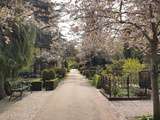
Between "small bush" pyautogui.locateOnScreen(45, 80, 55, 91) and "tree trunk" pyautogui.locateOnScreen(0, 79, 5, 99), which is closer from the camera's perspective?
"tree trunk" pyautogui.locateOnScreen(0, 79, 5, 99)

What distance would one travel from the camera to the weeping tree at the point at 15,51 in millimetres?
22422

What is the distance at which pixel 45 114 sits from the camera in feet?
53.3

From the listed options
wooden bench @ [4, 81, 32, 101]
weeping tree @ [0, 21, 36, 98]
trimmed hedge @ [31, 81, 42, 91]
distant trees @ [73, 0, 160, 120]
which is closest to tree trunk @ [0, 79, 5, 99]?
weeping tree @ [0, 21, 36, 98]

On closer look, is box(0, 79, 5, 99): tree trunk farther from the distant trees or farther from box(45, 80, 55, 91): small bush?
the distant trees

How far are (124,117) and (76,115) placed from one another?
1754 mm

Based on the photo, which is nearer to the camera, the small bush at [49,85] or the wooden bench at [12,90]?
the wooden bench at [12,90]

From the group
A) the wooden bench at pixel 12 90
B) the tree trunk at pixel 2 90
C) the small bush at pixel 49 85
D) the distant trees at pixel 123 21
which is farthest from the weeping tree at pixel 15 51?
the distant trees at pixel 123 21

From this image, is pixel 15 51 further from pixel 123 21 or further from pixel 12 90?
pixel 123 21

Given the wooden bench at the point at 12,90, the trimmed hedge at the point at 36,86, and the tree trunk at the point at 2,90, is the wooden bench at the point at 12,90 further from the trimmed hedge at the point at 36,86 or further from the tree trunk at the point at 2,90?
the trimmed hedge at the point at 36,86

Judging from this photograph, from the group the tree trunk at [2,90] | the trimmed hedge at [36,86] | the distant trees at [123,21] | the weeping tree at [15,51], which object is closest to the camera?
the distant trees at [123,21]

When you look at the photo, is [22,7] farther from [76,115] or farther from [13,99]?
[13,99]

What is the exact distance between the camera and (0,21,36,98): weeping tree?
22422 millimetres

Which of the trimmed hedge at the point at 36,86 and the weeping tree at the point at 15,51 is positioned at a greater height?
the weeping tree at the point at 15,51

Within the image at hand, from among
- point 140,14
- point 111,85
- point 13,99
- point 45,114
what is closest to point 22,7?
point 45,114
